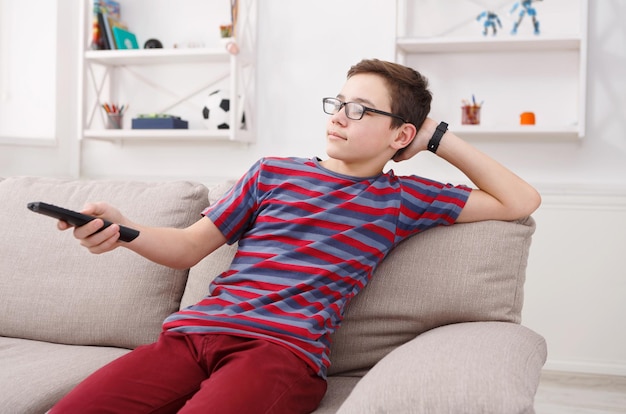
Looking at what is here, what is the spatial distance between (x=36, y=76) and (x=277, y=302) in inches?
101

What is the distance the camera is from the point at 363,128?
1.56 metres

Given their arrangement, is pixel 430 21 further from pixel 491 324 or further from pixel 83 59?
pixel 491 324

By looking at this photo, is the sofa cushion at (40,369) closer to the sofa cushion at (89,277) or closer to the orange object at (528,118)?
Answer: the sofa cushion at (89,277)

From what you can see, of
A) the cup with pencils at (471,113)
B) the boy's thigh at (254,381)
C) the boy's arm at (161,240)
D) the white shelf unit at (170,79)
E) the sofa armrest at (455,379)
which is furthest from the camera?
the white shelf unit at (170,79)

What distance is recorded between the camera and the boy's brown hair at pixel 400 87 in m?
1.59

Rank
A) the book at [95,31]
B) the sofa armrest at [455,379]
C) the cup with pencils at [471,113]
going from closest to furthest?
the sofa armrest at [455,379] → the cup with pencils at [471,113] → the book at [95,31]

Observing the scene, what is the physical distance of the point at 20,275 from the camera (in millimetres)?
1775

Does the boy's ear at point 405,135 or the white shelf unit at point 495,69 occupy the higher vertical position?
the white shelf unit at point 495,69

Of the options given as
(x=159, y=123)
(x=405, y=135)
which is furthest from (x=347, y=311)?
(x=159, y=123)

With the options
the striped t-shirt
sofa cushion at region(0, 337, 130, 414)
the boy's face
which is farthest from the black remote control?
the boy's face

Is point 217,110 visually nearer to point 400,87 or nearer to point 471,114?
point 471,114

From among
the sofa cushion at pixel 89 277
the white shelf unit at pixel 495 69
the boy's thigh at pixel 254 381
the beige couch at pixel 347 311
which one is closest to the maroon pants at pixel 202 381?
the boy's thigh at pixel 254 381

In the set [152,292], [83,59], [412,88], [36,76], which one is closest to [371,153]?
[412,88]

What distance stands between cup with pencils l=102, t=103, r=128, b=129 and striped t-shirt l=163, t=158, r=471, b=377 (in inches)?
78.1
